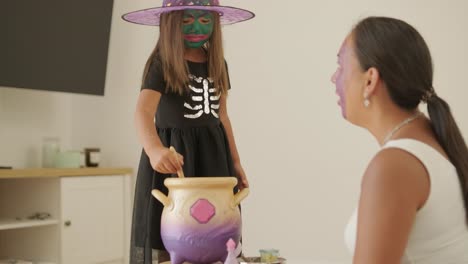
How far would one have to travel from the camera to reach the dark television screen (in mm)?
3199

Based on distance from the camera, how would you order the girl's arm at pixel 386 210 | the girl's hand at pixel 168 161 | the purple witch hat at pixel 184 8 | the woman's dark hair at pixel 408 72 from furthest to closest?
the purple witch hat at pixel 184 8
the girl's hand at pixel 168 161
the woman's dark hair at pixel 408 72
the girl's arm at pixel 386 210

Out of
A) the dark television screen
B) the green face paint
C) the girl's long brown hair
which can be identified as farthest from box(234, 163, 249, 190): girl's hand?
the dark television screen

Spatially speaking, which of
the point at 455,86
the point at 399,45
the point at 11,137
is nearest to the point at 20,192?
the point at 11,137

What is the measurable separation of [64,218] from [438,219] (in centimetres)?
250

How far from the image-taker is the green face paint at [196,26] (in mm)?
1883

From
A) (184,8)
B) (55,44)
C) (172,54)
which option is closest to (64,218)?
(55,44)

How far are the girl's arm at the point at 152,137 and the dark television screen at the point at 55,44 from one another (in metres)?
1.56

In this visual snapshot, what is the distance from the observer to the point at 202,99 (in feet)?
6.43

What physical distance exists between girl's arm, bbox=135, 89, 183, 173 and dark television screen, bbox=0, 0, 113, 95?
61.4 inches

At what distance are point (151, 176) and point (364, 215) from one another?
1.05 m

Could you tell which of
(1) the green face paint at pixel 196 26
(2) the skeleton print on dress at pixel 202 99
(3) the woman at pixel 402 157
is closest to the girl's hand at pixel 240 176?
(2) the skeleton print on dress at pixel 202 99

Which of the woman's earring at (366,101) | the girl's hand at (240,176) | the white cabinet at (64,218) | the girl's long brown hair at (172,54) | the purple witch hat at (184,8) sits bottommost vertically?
the white cabinet at (64,218)

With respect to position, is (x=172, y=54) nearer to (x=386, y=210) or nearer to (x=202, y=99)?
(x=202, y=99)

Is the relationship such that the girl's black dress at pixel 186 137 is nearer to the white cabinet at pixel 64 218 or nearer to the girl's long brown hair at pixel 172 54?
the girl's long brown hair at pixel 172 54
